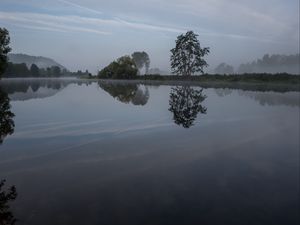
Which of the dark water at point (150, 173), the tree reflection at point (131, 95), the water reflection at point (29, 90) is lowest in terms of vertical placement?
the dark water at point (150, 173)

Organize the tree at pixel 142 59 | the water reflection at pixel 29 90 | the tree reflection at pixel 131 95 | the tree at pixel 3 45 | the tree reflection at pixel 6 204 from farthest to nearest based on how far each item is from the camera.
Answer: the tree at pixel 142 59
the tree at pixel 3 45
the water reflection at pixel 29 90
the tree reflection at pixel 131 95
the tree reflection at pixel 6 204

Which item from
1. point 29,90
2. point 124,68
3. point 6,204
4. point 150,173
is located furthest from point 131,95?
point 124,68

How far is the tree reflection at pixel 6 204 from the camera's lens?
5980 mm

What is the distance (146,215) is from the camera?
639 centimetres

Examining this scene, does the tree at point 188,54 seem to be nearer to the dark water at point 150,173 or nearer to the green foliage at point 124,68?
the green foliage at point 124,68

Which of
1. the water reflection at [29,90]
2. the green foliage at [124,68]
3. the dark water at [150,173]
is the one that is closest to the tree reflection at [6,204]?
the dark water at [150,173]

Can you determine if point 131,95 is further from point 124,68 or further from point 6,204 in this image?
point 124,68

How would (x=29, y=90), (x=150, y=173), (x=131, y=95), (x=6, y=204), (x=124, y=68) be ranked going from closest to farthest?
(x=6, y=204) → (x=150, y=173) → (x=131, y=95) → (x=29, y=90) → (x=124, y=68)

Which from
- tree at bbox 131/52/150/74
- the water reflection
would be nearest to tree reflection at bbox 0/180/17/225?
the water reflection

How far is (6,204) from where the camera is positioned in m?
6.70

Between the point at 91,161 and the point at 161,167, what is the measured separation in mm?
2277

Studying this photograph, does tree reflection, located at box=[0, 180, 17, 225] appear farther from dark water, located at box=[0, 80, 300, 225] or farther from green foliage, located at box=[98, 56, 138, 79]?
green foliage, located at box=[98, 56, 138, 79]

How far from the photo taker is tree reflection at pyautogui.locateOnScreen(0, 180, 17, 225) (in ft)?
19.6

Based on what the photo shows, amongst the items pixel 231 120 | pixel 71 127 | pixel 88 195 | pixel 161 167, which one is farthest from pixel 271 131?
pixel 88 195
